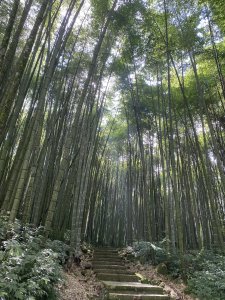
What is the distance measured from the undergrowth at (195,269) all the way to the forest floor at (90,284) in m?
0.18

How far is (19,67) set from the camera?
288 cm

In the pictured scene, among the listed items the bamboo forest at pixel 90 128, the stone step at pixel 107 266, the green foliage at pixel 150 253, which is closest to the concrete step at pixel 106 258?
the bamboo forest at pixel 90 128

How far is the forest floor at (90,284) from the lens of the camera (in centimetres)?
356

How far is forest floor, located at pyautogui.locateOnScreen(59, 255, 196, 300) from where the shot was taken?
3559mm

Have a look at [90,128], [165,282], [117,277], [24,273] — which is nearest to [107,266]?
[117,277]

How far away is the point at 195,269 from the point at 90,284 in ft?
6.99

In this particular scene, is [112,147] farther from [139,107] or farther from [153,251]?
[153,251]

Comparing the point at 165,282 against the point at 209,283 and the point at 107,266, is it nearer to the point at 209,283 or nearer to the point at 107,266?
the point at 209,283

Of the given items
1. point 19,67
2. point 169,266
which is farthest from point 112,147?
point 19,67

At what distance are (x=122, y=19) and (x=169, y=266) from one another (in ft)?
18.0

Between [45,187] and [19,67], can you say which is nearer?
[19,67]

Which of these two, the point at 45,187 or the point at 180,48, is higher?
the point at 180,48

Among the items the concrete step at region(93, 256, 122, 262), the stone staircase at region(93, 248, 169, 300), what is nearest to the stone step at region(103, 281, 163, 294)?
the stone staircase at region(93, 248, 169, 300)

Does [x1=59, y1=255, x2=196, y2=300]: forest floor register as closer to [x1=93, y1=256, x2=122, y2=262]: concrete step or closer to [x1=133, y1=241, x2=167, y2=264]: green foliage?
[x1=133, y1=241, x2=167, y2=264]: green foliage
